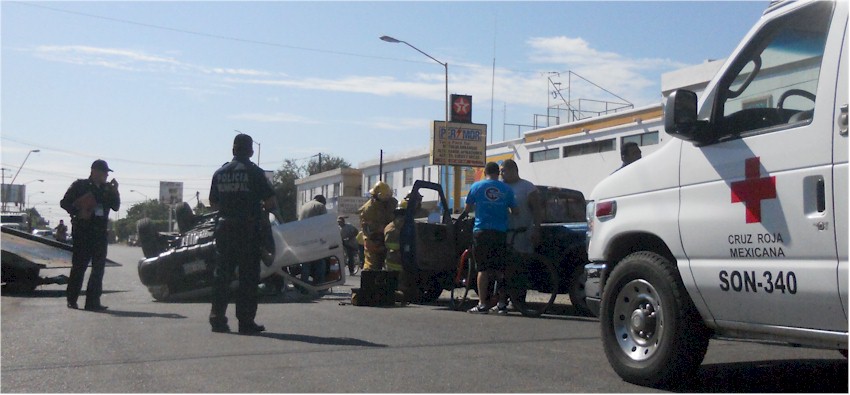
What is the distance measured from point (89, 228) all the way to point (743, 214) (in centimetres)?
795

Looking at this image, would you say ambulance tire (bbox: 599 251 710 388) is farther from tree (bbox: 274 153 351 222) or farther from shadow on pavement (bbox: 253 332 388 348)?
tree (bbox: 274 153 351 222)

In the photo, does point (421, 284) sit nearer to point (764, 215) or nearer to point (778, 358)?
point (778, 358)

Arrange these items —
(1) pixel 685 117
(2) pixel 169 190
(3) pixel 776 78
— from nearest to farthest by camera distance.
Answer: (3) pixel 776 78
(1) pixel 685 117
(2) pixel 169 190

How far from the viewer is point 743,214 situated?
480cm

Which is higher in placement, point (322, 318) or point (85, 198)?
point (85, 198)

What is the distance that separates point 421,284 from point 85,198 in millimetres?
4164

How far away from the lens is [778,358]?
647 cm

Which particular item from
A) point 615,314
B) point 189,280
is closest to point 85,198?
point 189,280

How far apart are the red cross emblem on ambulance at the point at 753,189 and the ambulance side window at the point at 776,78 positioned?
0.68ft

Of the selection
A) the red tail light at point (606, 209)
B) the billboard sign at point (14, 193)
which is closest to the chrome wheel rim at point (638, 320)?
the red tail light at point (606, 209)

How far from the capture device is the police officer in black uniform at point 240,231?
7930 mm

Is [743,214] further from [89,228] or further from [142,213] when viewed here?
[142,213]

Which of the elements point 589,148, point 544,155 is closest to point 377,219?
point 589,148

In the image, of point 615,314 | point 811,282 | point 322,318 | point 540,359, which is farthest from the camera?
point 322,318
